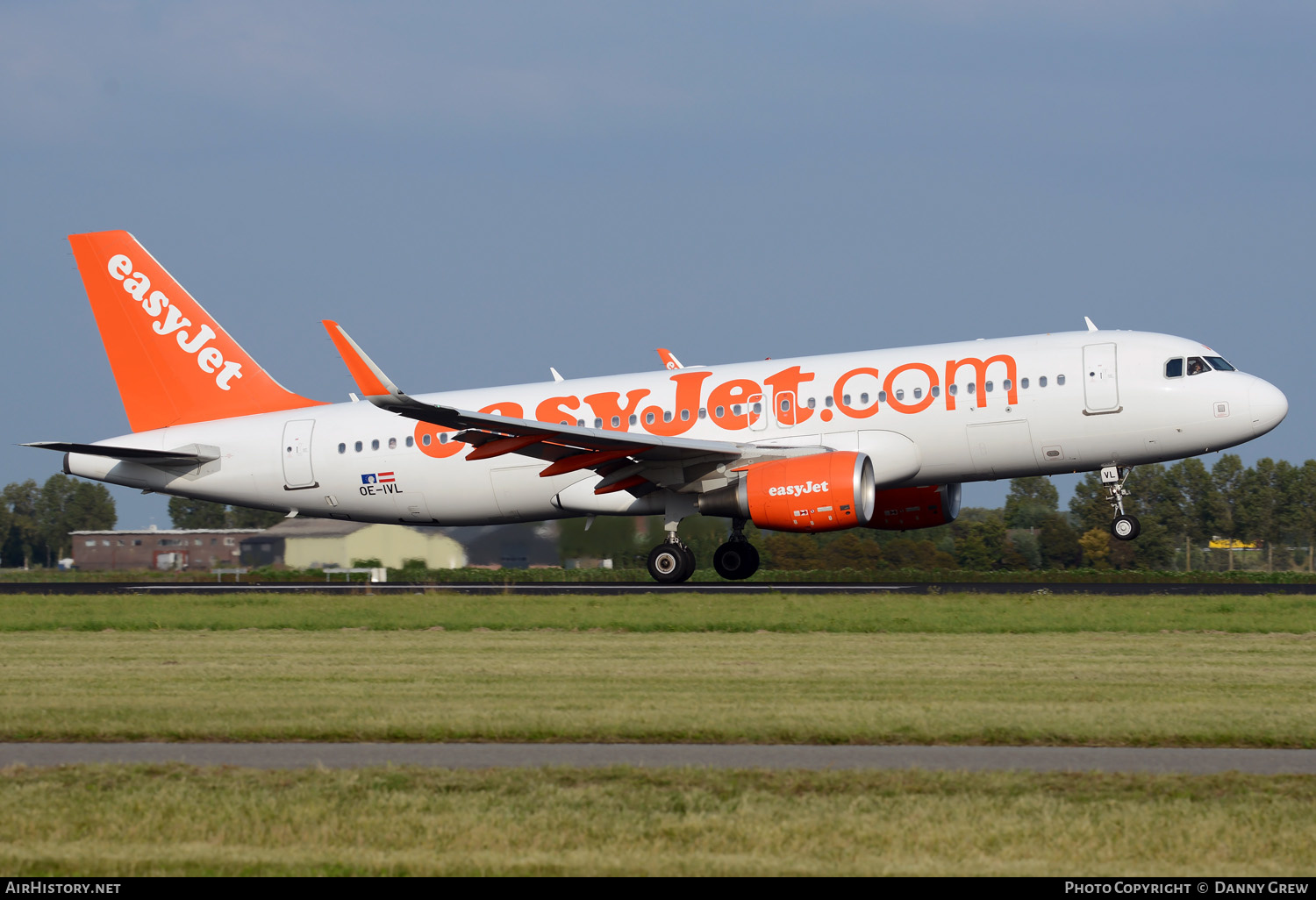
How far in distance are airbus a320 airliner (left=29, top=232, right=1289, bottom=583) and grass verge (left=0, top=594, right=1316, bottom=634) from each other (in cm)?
328

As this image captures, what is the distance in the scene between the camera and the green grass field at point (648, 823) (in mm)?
7059

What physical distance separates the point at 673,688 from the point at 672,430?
1582cm

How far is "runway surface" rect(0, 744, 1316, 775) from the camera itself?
31.2 ft

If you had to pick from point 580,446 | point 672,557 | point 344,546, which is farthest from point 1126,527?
point 344,546

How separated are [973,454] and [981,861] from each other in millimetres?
20747

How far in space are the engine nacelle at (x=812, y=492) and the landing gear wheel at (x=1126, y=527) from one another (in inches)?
198

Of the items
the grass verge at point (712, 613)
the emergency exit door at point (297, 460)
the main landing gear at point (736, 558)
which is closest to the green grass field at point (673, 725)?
the grass verge at point (712, 613)

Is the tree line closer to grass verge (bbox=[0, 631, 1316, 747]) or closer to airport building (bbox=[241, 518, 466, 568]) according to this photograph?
airport building (bbox=[241, 518, 466, 568])

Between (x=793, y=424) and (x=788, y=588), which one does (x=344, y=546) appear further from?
(x=793, y=424)

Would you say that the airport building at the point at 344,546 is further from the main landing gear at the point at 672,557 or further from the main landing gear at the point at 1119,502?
the main landing gear at the point at 1119,502

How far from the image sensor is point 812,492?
2589cm

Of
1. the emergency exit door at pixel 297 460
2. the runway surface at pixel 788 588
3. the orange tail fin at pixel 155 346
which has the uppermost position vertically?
the orange tail fin at pixel 155 346

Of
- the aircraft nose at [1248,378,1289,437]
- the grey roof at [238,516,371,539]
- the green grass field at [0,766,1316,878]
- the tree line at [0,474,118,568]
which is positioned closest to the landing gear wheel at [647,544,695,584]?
the aircraft nose at [1248,378,1289,437]

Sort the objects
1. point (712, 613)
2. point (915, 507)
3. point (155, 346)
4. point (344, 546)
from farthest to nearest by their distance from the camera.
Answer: point (344, 546), point (155, 346), point (915, 507), point (712, 613)
